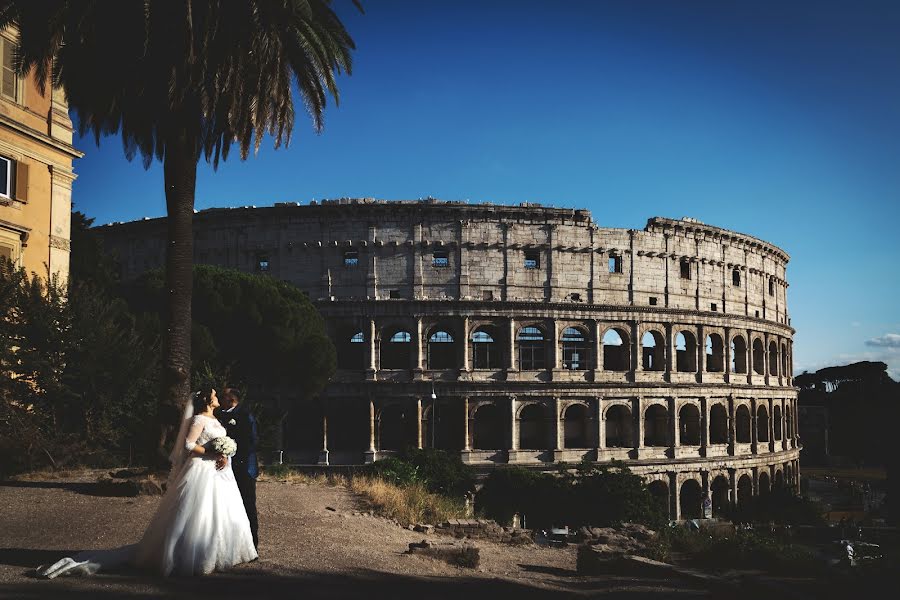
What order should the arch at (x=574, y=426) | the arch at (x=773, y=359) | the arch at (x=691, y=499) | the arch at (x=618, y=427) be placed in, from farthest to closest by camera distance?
1. the arch at (x=773, y=359)
2. the arch at (x=574, y=426)
3. the arch at (x=691, y=499)
4. the arch at (x=618, y=427)

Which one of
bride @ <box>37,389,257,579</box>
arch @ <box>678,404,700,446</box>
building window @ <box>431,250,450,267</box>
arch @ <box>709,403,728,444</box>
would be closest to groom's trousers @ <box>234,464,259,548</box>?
bride @ <box>37,389,257,579</box>

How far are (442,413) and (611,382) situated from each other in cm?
900

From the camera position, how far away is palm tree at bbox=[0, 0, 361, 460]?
13.0 metres

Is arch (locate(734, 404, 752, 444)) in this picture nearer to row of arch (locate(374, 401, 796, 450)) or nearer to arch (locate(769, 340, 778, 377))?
row of arch (locate(374, 401, 796, 450))

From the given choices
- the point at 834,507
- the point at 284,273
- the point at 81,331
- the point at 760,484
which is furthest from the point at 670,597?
the point at 834,507

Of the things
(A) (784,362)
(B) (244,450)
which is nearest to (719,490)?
(A) (784,362)

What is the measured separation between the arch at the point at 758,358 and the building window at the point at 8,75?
40.4 m

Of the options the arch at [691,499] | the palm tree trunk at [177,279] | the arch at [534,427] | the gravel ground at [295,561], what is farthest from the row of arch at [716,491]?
the palm tree trunk at [177,279]

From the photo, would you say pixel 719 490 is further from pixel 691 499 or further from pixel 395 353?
pixel 395 353

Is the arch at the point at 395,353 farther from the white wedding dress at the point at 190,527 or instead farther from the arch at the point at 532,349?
the white wedding dress at the point at 190,527

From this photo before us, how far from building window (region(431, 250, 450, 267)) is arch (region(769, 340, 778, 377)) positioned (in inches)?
908

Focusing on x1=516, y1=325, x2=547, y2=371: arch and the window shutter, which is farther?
x1=516, y1=325, x2=547, y2=371: arch

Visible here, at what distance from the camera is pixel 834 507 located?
48.7 m

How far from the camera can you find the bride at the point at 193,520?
23.1ft
